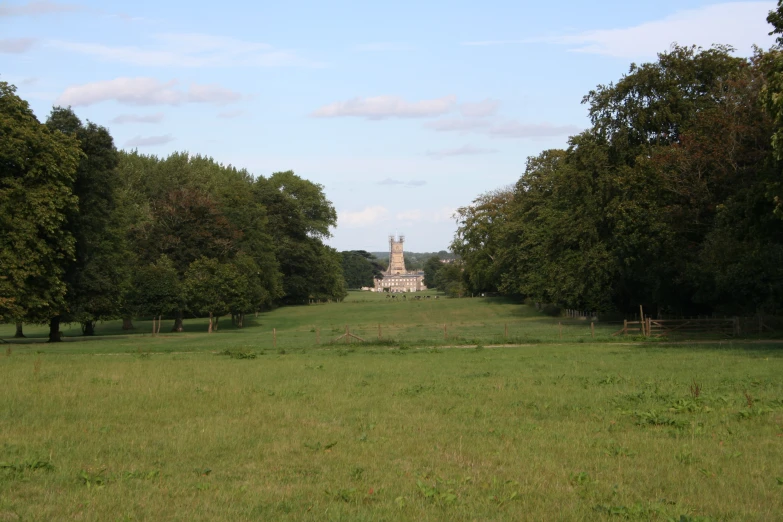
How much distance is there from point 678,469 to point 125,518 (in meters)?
7.69

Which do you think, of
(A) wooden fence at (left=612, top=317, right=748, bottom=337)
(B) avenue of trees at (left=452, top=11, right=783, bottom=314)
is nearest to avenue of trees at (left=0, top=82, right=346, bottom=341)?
(B) avenue of trees at (left=452, top=11, right=783, bottom=314)

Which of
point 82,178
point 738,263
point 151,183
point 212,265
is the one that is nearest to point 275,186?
point 151,183

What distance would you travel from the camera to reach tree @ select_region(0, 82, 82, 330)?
38.8 meters

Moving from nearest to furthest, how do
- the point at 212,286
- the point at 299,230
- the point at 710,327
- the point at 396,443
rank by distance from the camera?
1. the point at 396,443
2. the point at 710,327
3. the point at 212,286
4. the point at 299,230

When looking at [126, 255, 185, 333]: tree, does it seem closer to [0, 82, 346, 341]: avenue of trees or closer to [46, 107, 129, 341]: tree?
[0, 82, 346, 341]: avenue of trees

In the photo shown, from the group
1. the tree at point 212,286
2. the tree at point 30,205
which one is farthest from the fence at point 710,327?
the tree at point 212,286

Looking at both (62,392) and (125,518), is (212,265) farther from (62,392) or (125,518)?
(125,518)

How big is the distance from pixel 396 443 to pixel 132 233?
5660 cm

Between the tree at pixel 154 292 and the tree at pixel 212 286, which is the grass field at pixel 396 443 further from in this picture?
the tree at pixel 212 286

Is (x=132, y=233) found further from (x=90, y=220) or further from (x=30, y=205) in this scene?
(x=30, y=205)

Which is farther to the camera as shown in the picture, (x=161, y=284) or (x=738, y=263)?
(x=161, y=284)

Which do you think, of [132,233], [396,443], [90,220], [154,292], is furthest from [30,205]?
[396,443]

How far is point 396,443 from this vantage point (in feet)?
42.3

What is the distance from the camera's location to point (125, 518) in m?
8.65
